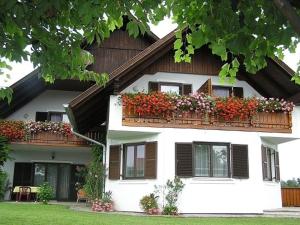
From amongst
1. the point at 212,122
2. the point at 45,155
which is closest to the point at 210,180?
the point at 212,122

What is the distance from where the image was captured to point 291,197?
2248 centimetres

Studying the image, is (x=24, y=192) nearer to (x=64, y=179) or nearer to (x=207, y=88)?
(x=64, y=179)

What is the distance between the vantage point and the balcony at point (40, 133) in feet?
79.6

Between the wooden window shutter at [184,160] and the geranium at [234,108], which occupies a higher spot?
the geranium at [234,108]

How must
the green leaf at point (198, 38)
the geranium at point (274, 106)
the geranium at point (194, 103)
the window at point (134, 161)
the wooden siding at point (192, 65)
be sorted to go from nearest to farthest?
1. the green leaf at point (198, 38)
2. the geranium at point (194, 103)
3. the window at point (134, 161)
4. the geranium at point (274, 106)
5. the wooden siding at point (192, 65)

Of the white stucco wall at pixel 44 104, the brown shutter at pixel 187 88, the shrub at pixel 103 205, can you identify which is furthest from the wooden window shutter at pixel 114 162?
the white stucco wall at pixel 44 104

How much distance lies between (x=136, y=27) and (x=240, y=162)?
1254 centimetres

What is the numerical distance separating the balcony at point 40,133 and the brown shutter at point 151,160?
28.3ft

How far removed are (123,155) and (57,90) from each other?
1136cm

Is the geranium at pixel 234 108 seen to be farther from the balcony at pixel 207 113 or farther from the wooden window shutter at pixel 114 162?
the wooden window shutter at pixel 114 162

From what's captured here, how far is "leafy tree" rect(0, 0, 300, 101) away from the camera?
4.60m

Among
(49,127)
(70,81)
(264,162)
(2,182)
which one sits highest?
(70,81)

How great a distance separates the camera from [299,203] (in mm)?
22203

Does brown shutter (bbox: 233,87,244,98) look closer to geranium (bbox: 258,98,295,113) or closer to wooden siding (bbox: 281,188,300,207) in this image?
geranium (bbox: 258,98,295,113)
